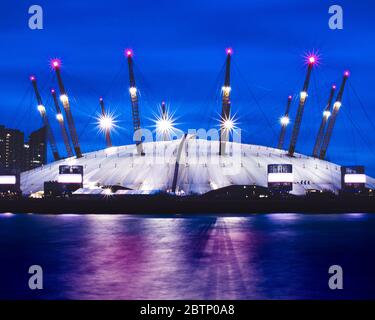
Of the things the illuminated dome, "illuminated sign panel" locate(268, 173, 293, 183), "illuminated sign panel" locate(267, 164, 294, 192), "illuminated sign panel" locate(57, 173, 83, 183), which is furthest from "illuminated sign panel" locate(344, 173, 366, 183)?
"illuminated sign panel" locate(57, 173, 83, 183)

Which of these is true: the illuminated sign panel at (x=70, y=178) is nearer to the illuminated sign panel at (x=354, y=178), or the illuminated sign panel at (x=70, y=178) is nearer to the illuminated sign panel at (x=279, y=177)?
the illuminated sign panel at (x=279, y=177)

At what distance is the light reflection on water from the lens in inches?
785

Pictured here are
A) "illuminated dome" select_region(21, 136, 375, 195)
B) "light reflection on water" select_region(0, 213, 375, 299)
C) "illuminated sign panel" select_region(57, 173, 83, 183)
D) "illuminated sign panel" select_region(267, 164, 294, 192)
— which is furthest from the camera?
"illuminated sign panel" select_region(57, 173, 83, 183)

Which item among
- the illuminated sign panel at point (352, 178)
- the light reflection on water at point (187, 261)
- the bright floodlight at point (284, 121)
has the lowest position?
the light reflection on water at point (187, 261)

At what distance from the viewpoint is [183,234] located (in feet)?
140

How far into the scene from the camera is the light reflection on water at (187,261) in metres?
19.9

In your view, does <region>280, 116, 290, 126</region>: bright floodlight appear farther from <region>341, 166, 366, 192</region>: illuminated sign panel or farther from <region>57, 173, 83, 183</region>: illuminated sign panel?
<region>57, 173, 83, 183</region>: illuminated sign panel

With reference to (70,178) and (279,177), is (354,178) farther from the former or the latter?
(70,178)

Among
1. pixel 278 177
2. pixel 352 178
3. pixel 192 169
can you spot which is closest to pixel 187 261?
pixel 278 177

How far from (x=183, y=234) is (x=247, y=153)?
7985 cm

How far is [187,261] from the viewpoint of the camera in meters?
27.8

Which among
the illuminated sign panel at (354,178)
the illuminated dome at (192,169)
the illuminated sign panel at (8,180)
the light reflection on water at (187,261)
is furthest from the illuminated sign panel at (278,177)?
the illuminated sign panel at (8,180)

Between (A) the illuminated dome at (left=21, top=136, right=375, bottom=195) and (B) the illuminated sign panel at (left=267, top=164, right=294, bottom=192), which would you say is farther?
(A) the illuminated dome at (left=21, top=136, right=375, bottom=195)
